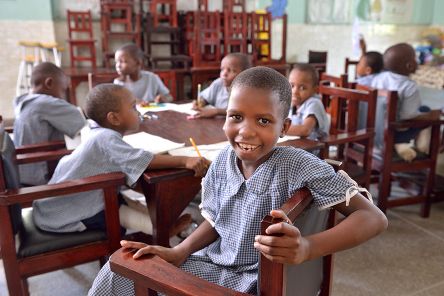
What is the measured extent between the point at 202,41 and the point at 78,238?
3.52 meters

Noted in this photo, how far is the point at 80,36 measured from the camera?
4586 mm

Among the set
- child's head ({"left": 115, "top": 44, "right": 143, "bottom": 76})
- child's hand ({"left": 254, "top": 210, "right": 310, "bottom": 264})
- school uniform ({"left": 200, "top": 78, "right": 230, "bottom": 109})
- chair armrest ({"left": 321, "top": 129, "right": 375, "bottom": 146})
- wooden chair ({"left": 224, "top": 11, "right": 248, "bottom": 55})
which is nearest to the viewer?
child's hand ({"left": 254, "top": 210, "right": 310, "bottom": 264})

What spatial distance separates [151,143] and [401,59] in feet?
5.78

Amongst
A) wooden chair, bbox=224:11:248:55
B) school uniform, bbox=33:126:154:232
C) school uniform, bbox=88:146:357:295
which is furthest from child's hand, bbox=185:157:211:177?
wooden chair, bbox=224:11:248:55

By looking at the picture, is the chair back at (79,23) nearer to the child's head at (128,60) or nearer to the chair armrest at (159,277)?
the child's head at (128,60)

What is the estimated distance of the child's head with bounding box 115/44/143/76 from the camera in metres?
2.70

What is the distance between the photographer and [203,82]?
14.5ft

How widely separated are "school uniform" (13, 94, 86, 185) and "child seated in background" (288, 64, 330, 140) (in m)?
1.07

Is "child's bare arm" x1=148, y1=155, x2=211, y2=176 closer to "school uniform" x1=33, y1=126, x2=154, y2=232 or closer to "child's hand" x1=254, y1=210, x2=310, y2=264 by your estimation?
"school uniform" x1=33, y1=126, x2=154, y2=232

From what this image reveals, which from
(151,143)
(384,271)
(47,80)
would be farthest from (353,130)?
(47,80)

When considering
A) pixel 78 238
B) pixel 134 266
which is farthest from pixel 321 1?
pixel 134 266

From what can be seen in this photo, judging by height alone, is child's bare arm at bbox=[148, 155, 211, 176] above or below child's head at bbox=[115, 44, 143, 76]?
below

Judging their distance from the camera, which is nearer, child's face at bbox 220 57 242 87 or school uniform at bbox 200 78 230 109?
child's face at bbox 220 57 242 87

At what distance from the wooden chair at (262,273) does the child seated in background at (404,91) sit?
5.43 feet
